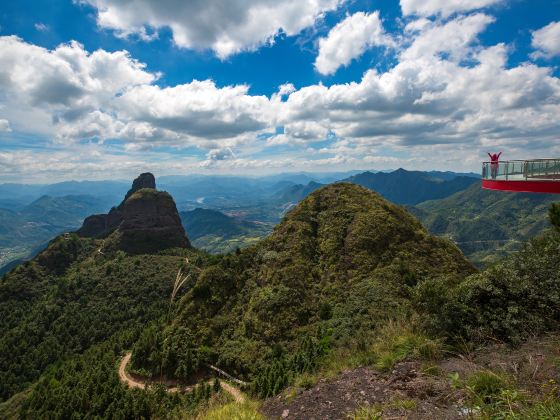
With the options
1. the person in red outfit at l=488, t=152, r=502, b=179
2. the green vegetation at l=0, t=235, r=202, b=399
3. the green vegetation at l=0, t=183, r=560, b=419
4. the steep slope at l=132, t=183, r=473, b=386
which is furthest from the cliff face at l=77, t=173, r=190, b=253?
the person in red outfit at l=488, t=152, r=502, b=179

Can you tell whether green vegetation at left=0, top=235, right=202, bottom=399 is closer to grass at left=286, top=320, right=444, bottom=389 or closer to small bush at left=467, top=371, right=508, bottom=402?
grass at left=286, top=320, right=444, bottom=389

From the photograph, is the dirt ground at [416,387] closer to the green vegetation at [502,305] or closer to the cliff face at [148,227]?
the green vegetation at [502,305]

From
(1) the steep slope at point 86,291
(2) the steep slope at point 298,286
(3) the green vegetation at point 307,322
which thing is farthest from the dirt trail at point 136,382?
(1) the steep slope at point 86,291

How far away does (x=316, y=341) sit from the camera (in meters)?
39.5

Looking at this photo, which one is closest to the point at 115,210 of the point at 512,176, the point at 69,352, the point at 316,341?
the point at 69,352

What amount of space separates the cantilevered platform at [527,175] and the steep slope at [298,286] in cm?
2016

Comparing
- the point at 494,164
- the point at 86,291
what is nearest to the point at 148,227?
the point at 86,291

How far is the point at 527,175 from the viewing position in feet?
61.9

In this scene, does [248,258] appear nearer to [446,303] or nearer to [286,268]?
[286,268]

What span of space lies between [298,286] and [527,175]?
38559 mm

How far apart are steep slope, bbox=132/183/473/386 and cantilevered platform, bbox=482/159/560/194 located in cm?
2016

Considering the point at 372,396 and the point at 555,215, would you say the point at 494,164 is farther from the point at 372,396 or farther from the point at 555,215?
the point at 372,396

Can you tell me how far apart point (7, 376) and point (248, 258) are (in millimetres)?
74902

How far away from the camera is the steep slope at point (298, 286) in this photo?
146 ft
